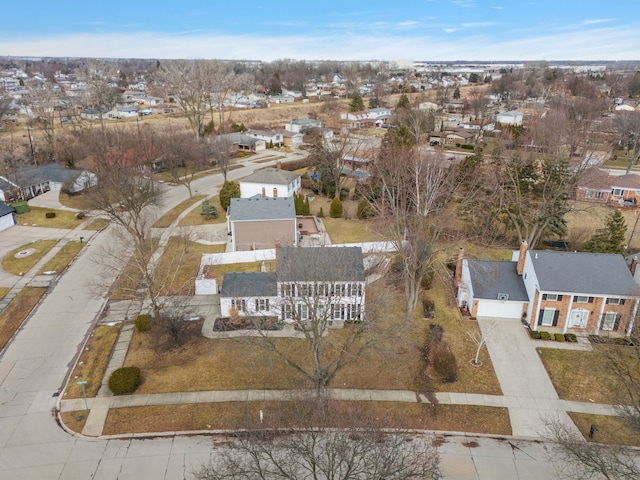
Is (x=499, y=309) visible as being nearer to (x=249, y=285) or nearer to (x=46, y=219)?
(x=249, y=285)

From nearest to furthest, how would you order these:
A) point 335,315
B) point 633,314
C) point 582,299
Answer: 1. point 633,314
2. point 582,299
3. point 335,315

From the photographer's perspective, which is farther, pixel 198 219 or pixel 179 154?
pixel 179 154

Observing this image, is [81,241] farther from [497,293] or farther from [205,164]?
[497,293]

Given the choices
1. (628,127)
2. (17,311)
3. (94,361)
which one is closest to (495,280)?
(94,361)

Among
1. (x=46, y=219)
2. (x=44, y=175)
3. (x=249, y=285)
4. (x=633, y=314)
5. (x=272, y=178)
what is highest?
(x=272, y=178)

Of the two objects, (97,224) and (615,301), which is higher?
(615,301)

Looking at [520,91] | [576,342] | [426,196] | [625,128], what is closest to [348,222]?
[426,196]

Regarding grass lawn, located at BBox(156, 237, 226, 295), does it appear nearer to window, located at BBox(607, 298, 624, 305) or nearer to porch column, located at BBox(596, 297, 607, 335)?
porch column, located at BBox(596, 297, 607, 335)

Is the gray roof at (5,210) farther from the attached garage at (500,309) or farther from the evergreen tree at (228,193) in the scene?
the attached garage at (500,309)

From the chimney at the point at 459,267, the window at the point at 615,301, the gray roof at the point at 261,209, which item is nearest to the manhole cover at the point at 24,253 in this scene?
the gray roof at the point at 261,209
